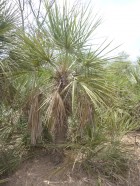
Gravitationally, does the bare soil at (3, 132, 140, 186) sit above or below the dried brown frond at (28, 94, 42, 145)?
below

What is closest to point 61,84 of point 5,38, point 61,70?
point 61,70

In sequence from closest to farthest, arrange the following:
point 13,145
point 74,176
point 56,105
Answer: point 56,105
point 74,176
point 13,145

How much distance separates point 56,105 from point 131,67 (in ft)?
10.1

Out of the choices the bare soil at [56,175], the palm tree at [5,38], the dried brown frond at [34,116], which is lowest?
the bare soil at [56,175]

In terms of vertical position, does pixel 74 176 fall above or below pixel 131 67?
below

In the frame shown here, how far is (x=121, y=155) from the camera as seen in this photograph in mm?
5133

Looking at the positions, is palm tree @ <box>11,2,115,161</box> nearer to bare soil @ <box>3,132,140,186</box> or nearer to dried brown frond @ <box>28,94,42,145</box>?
dried brown frond @ <box>28,94,42,145</box>

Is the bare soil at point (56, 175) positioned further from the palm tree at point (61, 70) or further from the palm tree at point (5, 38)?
the palm tree at point (5, 38)

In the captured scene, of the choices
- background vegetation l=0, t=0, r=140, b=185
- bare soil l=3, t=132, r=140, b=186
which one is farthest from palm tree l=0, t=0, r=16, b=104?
bare soil l=3, t=132, r=140, b=186

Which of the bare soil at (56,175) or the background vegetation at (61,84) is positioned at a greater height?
the background vegetation at (61,84)

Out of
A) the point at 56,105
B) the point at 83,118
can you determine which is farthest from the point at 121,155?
the point at 56,105

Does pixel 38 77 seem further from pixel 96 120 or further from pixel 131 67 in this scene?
pixel 131 67

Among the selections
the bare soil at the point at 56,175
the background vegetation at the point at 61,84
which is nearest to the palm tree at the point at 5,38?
the background vegetation at the point at 61,84

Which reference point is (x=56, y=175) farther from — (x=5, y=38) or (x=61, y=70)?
(x=5, y=38)
